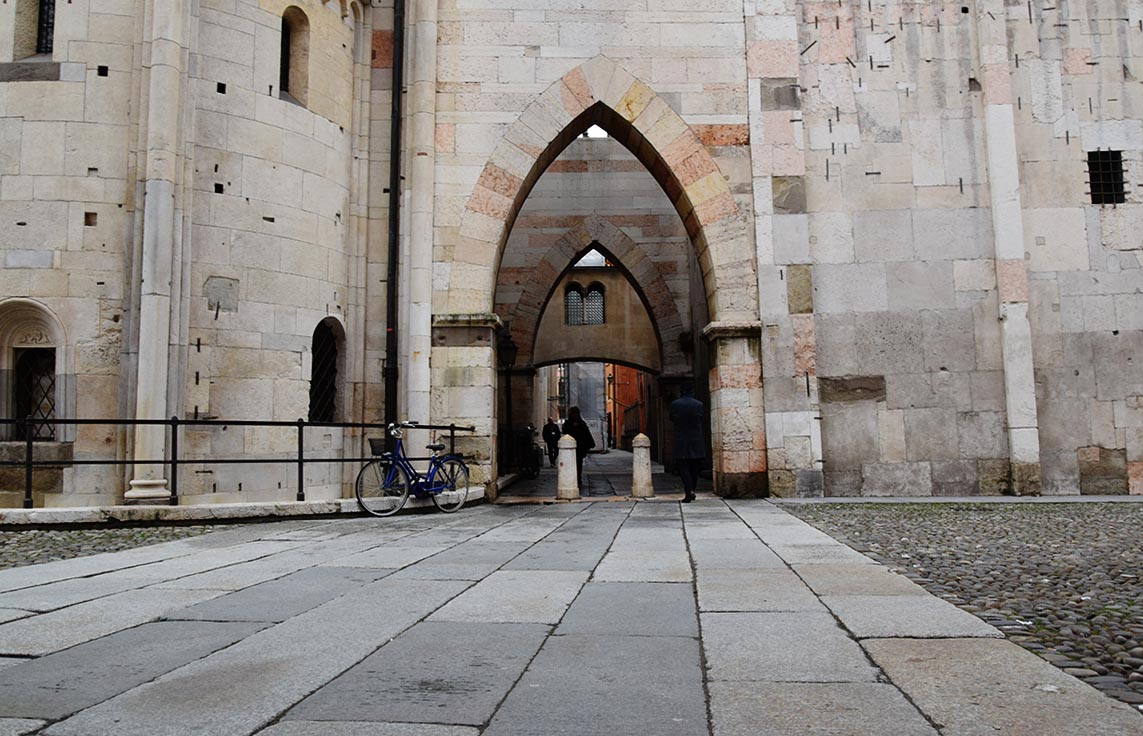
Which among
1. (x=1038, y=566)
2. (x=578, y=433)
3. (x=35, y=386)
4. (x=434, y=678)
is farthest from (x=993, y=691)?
(x=578, y=433)

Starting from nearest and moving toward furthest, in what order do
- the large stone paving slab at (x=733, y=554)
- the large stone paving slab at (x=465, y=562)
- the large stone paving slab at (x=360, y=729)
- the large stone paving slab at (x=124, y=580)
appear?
the large stone paving slab at (x=360, y=729) → the large stone paving slab at (x=124, y=580) → the large stone paving slab at (x=465, y=562) → the large stone paving slab at (x=733, y=554)

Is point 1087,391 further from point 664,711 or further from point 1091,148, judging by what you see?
point 664,711

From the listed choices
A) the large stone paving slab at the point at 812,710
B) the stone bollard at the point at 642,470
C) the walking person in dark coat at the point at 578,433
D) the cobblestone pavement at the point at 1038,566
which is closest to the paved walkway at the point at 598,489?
the stone bollard at the point at 642,470

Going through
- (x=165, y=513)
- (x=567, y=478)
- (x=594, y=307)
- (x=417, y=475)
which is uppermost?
(x=594, y=307)

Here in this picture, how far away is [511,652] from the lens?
116 inches

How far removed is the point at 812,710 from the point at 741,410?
28.5 feet

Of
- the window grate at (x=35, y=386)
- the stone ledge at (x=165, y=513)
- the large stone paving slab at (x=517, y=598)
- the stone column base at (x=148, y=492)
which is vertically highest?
the window grate at (x=35, y=386)

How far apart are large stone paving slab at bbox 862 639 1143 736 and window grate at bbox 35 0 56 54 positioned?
10795mm

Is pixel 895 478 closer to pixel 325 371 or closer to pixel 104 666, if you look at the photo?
pixel 325 371

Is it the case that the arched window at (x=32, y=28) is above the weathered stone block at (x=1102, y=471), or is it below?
above

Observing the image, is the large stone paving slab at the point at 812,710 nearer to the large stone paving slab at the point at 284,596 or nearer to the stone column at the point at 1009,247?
the large stone paving slab at the point at 284,596

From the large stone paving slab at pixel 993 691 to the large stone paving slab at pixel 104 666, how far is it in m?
2.31

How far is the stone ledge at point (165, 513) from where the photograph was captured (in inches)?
285

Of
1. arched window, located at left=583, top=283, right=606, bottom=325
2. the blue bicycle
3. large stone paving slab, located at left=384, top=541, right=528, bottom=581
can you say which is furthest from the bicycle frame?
arched window, located at left=583, top=283, right=606, bottom=325
